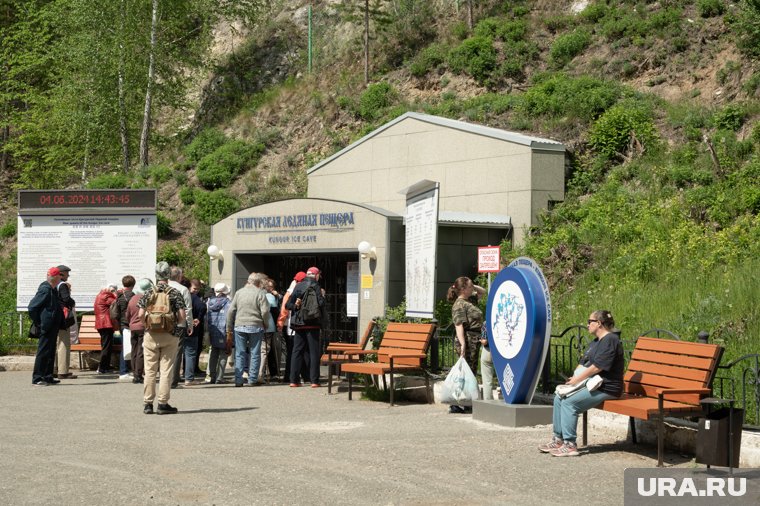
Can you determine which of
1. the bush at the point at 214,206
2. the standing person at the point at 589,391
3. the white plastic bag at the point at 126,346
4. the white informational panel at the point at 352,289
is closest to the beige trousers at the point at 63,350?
the white plastic bag at the point at 126,346

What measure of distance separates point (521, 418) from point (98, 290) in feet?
35.8

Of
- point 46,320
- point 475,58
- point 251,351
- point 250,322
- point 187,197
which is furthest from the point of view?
point 187,197

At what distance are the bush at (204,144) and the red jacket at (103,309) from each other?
1676cm

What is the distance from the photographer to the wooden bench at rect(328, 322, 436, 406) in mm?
13008

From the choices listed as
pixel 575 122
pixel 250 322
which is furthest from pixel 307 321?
pixel 575 122

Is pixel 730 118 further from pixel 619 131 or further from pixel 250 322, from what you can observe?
pixel 250 322

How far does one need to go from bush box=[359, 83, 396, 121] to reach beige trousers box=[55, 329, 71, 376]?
1580cm

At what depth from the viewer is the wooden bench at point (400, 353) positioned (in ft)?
42.7

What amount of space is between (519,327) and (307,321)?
16.7 feet

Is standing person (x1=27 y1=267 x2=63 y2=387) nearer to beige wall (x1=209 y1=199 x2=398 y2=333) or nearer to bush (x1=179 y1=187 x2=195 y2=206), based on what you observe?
beige wall (x1=209 y1=199 x2=398 y2=333)

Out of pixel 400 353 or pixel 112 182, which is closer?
pixel 400 353

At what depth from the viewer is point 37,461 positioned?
866cm

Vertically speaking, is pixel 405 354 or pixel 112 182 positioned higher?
pixel 112 182

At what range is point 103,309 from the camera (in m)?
17.6
